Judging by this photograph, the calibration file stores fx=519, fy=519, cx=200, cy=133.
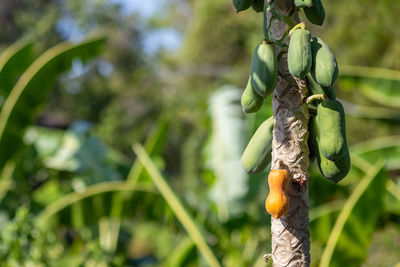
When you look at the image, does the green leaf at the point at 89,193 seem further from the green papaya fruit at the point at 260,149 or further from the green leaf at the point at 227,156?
the green papaya fruit at the point at 260,149

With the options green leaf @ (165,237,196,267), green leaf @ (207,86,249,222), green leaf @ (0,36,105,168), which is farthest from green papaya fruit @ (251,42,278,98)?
green leaf @ (0,36,105,168)

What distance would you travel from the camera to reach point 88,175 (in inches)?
194

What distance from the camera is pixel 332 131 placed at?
0.98 m

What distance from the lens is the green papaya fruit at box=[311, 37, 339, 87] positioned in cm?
96

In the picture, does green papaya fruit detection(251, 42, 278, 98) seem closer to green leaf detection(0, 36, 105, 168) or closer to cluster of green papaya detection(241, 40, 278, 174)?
cluster of green papaya detection(241, 40, 278, 174)

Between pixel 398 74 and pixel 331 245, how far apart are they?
3.12 metres

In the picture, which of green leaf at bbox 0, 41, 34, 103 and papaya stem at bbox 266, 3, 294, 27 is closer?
papaya stem at bbox 266, 3, 294, 27

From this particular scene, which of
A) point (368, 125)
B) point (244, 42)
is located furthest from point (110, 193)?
point (244, 42)

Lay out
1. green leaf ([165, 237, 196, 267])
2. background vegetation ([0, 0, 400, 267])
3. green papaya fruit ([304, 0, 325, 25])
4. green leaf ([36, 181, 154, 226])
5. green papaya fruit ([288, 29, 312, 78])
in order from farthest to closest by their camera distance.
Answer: green leaf ([36, 181, 154, 226]), green leaf ([165, 237, 196, 267]), background vegetation ([0, 0, 400, 267]), green papaya fruit ([304, 0, 325, 25]), green papaya fruit ([288, 29, 312, 78])

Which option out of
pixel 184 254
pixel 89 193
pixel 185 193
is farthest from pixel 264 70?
pixel 185 193

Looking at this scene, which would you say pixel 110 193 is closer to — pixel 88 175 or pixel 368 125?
pixel 88 175

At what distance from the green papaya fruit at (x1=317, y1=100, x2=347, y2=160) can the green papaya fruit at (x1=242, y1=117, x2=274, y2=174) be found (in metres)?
0.13

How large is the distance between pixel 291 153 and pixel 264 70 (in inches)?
7.2

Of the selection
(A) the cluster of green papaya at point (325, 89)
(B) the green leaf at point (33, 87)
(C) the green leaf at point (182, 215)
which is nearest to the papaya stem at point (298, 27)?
(A) the cluster of green papaya at point (325, 89)
